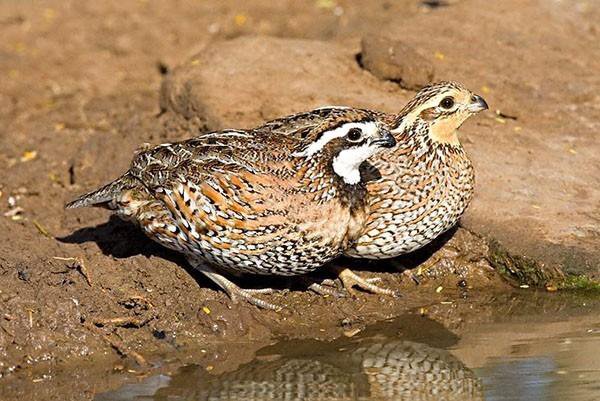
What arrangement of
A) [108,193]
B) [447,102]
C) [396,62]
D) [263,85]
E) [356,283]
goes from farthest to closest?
[396,62]
[263,85]
[356,283]
[108,193]
[447,102]

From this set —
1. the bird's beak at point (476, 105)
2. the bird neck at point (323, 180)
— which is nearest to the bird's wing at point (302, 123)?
the bird neck at point (323, 180)

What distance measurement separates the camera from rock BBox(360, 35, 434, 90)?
12336 millimetres

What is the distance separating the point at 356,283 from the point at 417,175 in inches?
40.8

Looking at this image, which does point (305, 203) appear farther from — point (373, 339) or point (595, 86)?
point (595, 86)

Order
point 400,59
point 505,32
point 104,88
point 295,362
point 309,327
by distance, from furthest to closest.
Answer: point 104,88 < point 505,32 < point 400,59 < point 309,327 < point 295,362

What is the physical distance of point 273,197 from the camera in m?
8.92

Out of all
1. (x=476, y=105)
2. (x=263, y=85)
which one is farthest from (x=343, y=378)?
(x=263, y=85)

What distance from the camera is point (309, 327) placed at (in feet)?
31.0

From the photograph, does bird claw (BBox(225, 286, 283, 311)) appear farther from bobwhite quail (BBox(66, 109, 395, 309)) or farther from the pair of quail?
bobwhite quail (BBox(66, 109, 395, 309))

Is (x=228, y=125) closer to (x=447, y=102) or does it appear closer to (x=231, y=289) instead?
(x=231, y=289)

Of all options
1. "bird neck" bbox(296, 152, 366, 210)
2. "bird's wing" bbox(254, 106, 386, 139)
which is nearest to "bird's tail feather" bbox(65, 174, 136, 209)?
"bird's wing" bbox(254, 106, 386, 139)

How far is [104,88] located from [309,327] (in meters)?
6.48

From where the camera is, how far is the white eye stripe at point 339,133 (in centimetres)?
895

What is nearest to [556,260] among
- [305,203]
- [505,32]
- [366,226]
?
[366,226]
